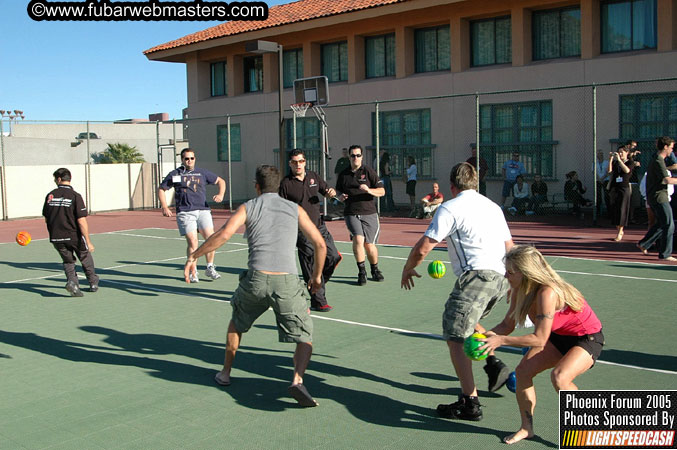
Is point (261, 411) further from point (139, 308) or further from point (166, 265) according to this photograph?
point (166, 265)

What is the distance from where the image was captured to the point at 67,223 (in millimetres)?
10617

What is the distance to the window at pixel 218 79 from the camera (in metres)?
32.2

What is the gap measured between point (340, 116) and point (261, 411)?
2232cm

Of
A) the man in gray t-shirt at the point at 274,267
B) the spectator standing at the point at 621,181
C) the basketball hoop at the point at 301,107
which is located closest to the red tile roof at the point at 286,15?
the basketball hoop at the point at 301,107

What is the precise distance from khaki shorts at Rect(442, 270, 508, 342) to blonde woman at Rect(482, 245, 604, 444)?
347 millimetres

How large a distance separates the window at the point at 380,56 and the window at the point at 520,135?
4242mm

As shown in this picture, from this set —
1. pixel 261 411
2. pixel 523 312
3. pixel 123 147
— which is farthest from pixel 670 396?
pixel 123 147

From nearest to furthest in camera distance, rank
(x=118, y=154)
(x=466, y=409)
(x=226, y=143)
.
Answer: (x=466, y=409), (x=226, y=143), (x=118, y=154)

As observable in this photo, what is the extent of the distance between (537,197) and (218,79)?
16.1 m

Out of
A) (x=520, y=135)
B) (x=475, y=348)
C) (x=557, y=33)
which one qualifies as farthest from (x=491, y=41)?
(x=475, y=348)

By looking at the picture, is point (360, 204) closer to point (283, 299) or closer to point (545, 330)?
point (283, 299)

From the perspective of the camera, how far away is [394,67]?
86.7ft

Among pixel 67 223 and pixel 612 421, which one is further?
pixel 67 223

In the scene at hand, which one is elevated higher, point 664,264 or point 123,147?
point 123,147
